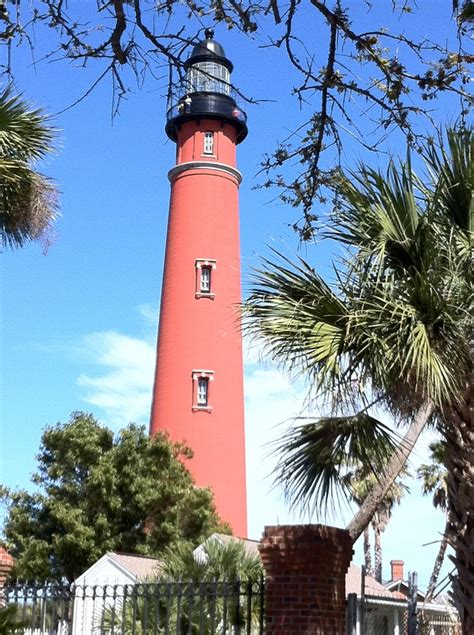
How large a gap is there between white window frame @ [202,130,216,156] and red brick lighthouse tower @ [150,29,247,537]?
4 centimetres

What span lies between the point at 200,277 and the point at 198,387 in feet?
12.6

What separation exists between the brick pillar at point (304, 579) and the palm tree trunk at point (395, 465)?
0.74 meters

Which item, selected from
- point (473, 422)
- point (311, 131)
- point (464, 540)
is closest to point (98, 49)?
point (311, 131)

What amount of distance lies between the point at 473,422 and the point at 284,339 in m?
1.72

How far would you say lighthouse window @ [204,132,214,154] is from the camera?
3640 cm

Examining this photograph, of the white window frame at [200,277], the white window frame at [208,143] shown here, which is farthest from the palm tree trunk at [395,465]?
the white window frame at [208,143]

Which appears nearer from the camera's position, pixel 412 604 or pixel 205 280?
pixel 412 604

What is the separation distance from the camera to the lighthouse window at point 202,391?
108ft

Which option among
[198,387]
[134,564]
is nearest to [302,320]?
Answer: [134,564]

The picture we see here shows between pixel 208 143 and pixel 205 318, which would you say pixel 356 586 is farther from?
pixel 208 143

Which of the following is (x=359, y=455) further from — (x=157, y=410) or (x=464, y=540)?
(x=157, y=410)

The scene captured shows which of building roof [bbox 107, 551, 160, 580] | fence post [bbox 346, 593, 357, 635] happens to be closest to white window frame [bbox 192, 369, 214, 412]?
building roof [bbox 107, 551, 160, 580]

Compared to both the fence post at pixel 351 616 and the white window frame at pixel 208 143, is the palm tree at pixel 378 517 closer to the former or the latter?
the white window frame at pixel 208 143

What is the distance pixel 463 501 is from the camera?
832cm
